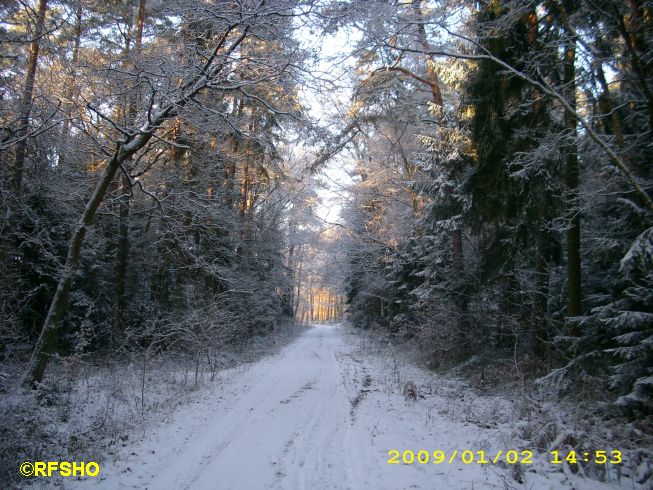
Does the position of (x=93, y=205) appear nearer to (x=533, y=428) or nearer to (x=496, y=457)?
(x=496, y=457)

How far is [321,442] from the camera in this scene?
6.26 metres

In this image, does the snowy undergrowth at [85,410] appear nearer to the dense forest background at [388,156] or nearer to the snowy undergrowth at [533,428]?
the dense forest background at [388,156]

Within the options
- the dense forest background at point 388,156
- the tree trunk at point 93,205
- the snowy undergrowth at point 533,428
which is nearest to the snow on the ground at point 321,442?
the snowy undergrowth at point 533,428

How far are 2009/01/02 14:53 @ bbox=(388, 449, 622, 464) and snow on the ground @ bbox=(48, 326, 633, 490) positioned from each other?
0.39 feet

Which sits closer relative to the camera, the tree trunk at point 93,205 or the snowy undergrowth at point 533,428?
the snowy undergrowth at point 533,428

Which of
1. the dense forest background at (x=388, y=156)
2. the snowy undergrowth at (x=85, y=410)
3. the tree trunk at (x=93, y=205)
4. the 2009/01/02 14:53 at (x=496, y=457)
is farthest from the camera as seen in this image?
the tree trunk at (x=93, y=205)

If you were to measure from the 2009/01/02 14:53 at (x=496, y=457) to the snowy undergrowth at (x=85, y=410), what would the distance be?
4288 millimetres

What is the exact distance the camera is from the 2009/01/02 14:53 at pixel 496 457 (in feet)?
16.3

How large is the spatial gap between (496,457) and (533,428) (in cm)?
101

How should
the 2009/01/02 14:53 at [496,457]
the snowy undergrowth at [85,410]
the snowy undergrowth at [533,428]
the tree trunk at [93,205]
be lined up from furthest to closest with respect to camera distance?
1. the tree trunk at [93,205]
2. the snowy undergrowth at [85,410]
3. the 2009/01/02 14:53 at [496,457]
4. the snowy undergrowth at [533,428]

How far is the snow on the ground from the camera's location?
15.8 feet

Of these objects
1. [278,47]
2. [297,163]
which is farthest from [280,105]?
[297,163]

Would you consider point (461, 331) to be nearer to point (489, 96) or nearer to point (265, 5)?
point (489, 96)

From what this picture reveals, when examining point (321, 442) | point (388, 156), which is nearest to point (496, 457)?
point (321, 442)
